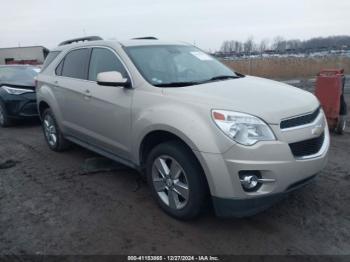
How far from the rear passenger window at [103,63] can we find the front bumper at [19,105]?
419 cm

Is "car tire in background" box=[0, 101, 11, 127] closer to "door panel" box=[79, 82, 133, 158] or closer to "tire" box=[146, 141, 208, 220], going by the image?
"door panel" box=[79, 82, 133, 158]

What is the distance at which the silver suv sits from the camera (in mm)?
3062

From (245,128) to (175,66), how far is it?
5.06 feet

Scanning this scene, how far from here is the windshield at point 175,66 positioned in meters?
4.00

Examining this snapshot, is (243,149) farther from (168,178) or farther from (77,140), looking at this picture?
(77,140)

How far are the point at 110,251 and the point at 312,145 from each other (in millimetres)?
2106

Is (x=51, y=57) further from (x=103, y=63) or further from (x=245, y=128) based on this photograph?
(x=245, y=128)

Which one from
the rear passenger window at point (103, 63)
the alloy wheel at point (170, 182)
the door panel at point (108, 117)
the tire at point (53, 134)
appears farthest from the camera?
the tire at point (53, 134)

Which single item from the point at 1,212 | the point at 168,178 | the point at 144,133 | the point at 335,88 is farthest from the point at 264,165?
the point at 335,88

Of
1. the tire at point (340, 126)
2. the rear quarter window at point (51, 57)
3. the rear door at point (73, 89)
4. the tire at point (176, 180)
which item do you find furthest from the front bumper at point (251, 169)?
the tire at point (340, 126)

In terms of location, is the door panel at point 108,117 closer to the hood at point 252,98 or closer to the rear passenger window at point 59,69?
the hood at point 252,98

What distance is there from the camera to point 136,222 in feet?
12.0

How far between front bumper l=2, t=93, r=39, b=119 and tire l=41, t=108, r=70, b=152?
233 cm

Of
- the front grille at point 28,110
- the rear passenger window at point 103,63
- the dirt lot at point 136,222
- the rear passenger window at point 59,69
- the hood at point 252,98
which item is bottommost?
the dirt lot at point 136,222
